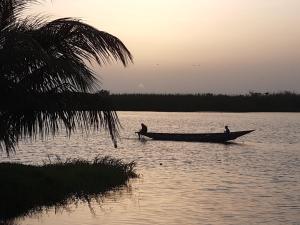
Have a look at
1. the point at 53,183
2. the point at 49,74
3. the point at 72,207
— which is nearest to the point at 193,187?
the point at 53,183

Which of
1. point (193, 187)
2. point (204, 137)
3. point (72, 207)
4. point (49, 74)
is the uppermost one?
point (49, 74)

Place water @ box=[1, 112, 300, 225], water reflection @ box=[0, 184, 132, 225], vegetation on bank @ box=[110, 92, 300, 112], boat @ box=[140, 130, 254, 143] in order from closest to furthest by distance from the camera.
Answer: water reflection @ box=[0, 184, 132, 225], water @ box=[1, 112, 300, 225], boat @ box=[140, 130, 254, 143], vegetation on bank @ box=[110, 92, 300, 112]

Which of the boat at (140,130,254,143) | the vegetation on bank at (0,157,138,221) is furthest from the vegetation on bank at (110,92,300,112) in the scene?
the vegetation on bank at (0,157,138,221)

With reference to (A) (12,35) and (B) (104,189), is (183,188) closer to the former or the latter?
(B) (104,189)

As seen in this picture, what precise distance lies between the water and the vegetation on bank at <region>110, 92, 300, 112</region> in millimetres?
41140

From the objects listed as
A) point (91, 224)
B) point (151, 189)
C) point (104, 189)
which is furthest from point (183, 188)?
point (91, 224)

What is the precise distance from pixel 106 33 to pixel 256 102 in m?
79.5

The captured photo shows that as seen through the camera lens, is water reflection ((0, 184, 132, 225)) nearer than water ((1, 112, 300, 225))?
Yes

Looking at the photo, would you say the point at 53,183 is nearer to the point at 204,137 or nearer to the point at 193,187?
the point at 193,187

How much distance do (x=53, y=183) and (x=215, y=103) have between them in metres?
69.4

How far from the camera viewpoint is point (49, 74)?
10.4 m

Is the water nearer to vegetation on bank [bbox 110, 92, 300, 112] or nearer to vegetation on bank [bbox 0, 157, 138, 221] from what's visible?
vegetation on bank [bbox 0, 157, 138, 221]

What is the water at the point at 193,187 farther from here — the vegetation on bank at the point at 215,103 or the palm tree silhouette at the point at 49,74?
the vegetation on bank at the point at 215,103

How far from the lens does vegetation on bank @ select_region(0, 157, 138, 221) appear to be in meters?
15.1
